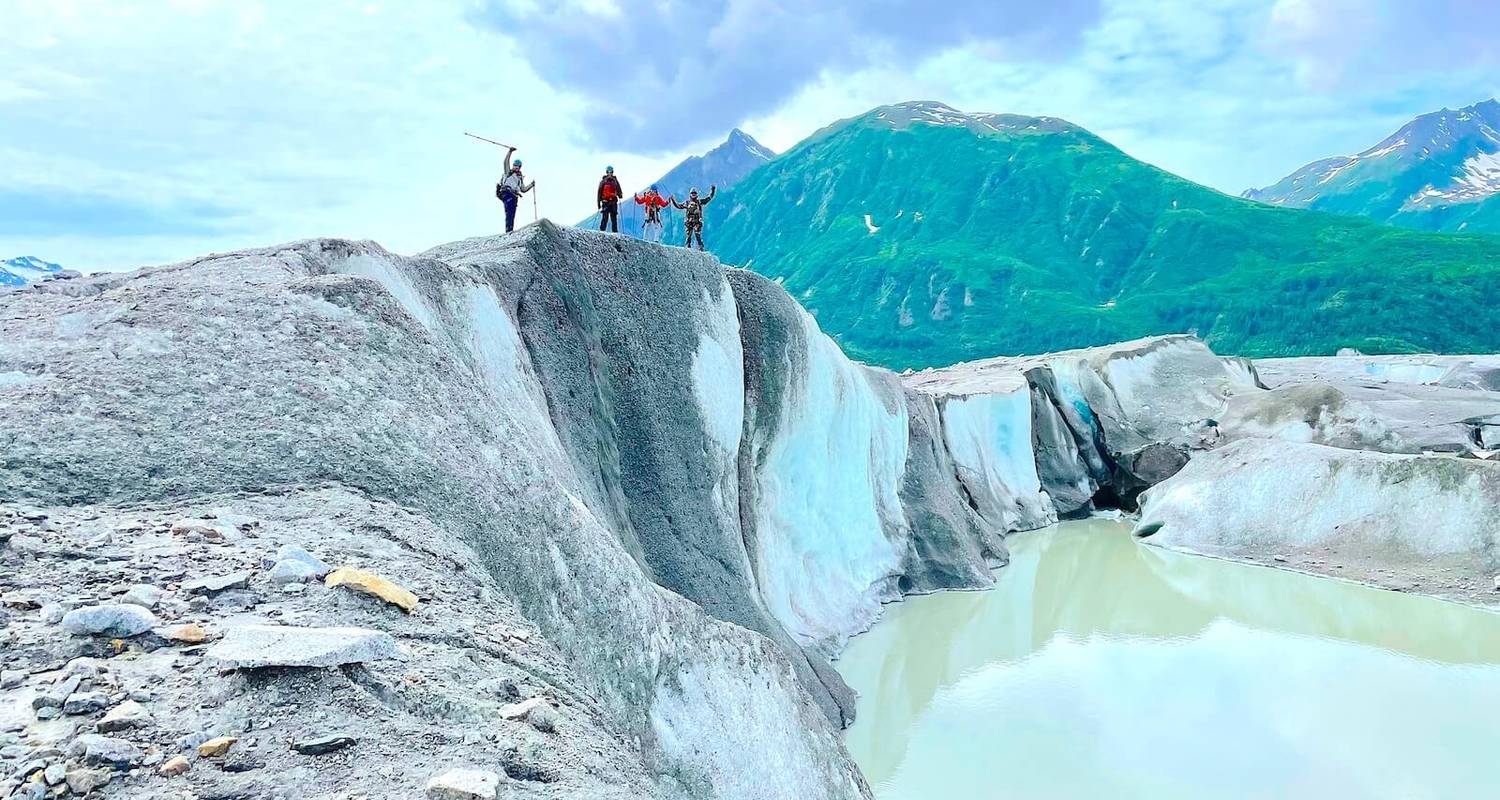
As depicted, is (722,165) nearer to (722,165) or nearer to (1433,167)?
(722,165)

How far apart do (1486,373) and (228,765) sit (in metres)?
47.3

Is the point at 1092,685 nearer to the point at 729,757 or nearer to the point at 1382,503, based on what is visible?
the point at 729,757

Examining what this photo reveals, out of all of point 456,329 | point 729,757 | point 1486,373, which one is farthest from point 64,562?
point 1486,373

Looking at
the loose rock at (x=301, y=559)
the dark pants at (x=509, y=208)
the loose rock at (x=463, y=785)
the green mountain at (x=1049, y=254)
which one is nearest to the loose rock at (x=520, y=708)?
the loose rock at (x=463, y=785)

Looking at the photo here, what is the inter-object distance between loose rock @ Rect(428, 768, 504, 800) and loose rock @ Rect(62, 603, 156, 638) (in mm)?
1138

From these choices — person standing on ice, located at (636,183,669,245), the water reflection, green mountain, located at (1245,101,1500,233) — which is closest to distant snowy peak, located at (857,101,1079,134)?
green mountain, located at (1245,101,1500,233)

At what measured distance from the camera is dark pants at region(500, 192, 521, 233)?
11000mm

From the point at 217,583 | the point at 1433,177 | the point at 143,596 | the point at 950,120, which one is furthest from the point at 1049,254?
the point at 1433,177

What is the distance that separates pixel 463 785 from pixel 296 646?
2.41 ft

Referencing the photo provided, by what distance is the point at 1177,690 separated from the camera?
40.0 feet

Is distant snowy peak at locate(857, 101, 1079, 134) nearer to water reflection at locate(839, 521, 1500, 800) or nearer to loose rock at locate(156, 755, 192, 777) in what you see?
water reflection at locate(839, 521, 1500, 800)

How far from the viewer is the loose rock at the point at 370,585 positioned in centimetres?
329

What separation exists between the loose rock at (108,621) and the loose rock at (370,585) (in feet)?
1.97

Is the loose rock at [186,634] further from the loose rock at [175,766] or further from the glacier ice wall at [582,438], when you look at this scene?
the glacier ice wall at [582,438]
